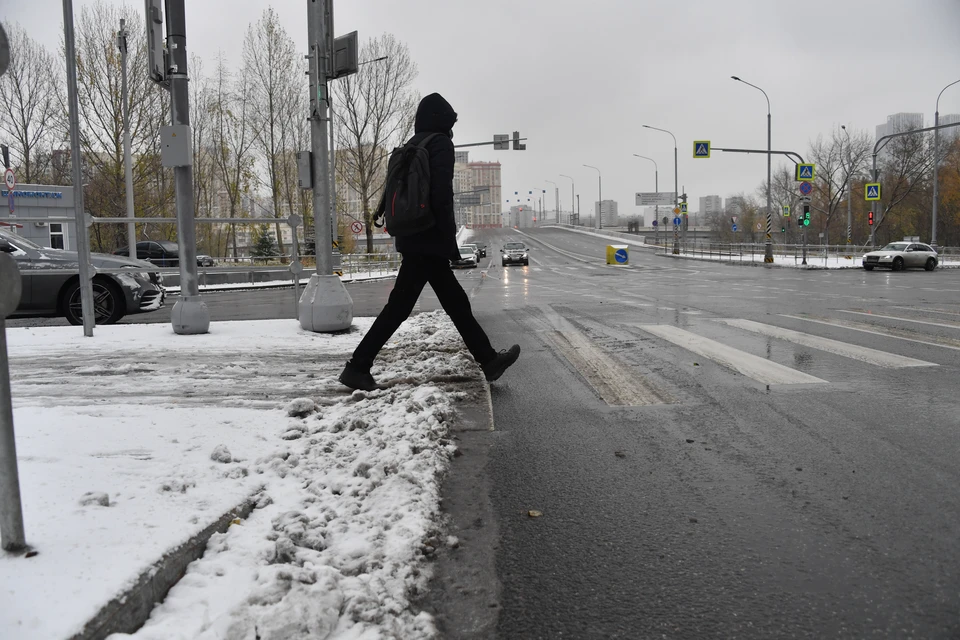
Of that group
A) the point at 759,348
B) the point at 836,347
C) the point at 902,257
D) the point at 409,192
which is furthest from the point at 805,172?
the point at 409,192

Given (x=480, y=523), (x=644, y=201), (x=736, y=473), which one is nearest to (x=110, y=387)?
(x=480, y=523)

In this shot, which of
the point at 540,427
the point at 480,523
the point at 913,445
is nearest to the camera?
the point at 480,523

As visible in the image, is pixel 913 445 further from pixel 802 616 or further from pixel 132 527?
pixel 132 527

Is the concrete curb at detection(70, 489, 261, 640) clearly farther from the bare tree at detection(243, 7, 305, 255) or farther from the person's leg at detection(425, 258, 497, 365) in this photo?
the bare tree at detection(243, 7, 305, 255)

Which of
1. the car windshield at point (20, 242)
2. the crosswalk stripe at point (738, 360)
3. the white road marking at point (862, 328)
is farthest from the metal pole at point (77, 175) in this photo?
the white road marking at point (862, 328)

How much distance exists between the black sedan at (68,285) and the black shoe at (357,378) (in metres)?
6.64

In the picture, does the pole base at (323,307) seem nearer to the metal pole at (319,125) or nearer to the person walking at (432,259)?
the metal pole at (319,125)

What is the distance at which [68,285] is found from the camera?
404 inches

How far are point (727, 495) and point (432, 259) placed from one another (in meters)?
2.93

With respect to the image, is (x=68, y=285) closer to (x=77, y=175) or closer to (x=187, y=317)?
(x=77, y=175)

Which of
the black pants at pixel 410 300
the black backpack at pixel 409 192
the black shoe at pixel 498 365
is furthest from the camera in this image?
the black shoe at pixel 498 365

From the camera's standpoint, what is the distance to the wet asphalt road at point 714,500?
240 cm

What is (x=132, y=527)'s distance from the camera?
8.82 ft

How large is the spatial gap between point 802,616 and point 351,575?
5.01ft
